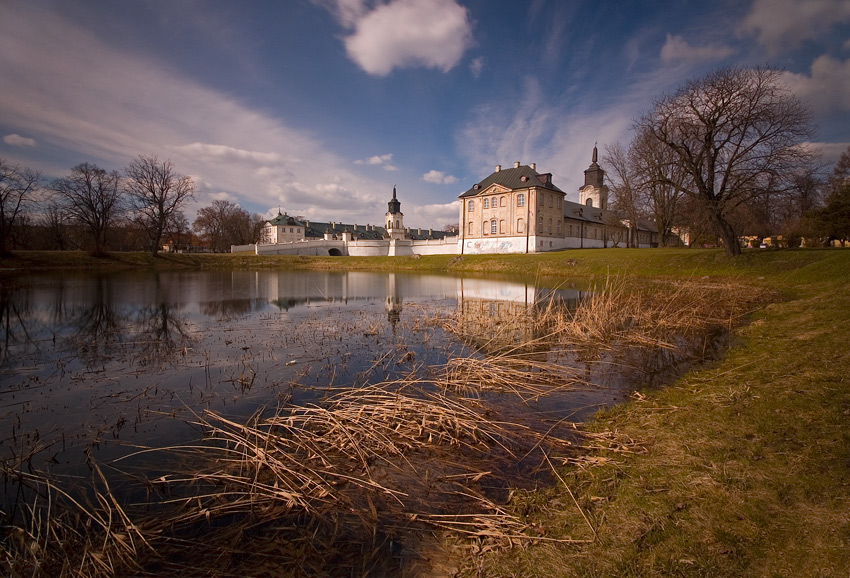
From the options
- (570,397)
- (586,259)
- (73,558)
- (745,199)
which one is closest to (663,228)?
(586,259)

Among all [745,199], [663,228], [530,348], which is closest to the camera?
[530,348]

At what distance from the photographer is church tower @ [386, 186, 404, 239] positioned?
110 metres

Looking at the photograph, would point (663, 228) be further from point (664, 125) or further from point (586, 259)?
point (664, 125)

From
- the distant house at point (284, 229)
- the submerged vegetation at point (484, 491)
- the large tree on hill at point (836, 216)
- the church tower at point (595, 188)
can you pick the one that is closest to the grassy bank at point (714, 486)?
the submerged vegetation at point (484, 491)

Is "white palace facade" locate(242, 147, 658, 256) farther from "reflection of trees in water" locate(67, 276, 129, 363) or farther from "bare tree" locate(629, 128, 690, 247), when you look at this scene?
"reflection of trees in water" locate(67, 276, 129, 363)

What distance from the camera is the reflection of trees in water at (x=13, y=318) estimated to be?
9471 mm

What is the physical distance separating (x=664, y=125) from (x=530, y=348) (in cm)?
2406

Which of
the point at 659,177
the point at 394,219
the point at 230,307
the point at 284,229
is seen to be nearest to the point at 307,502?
the point at 230,307

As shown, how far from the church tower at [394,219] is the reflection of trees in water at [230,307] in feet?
302

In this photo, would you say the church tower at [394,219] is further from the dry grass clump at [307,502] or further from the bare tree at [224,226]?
the dry grass clump at [307,502]

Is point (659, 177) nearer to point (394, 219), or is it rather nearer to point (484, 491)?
point (484, 491)

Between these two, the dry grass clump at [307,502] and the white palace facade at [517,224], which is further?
the white palace facade at [517,224]

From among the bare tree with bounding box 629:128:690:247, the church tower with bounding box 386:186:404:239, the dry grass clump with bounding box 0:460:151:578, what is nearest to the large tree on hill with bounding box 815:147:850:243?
the bare tree with bounding box 629:128:690:247

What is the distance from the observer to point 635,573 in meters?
2.50
